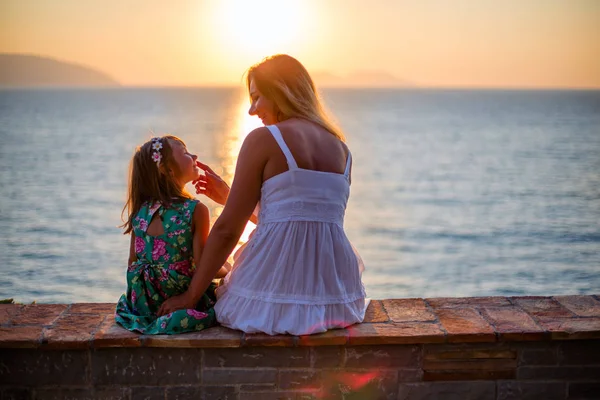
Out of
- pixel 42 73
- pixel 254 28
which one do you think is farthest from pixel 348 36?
pixel 42 73

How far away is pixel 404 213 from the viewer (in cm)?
1675

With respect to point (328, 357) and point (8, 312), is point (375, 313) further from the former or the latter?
point (8, 312)

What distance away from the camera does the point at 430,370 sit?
3.00 meters

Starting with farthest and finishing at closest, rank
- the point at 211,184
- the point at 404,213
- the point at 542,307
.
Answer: the point at 404,213, the point at 542,307, the point at 211,184

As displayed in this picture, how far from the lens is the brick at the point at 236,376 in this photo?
296 cm

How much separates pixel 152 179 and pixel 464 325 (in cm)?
133

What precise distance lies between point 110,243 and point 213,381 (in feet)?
33.4

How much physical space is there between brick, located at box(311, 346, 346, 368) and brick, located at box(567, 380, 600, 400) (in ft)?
2.95

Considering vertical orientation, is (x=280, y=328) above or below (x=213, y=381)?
above

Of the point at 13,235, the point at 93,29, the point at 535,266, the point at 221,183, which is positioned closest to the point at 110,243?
the point at 13,235

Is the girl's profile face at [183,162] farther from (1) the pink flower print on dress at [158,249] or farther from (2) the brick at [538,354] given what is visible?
(2) the brick at [538,354]

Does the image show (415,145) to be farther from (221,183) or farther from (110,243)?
(221,183)

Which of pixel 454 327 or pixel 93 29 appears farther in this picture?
pixel 93 29

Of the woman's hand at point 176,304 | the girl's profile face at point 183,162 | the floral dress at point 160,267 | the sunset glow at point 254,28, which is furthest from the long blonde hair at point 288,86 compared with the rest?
the sunset glow at point 254,28
